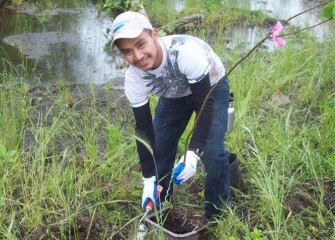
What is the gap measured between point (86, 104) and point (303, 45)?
2.52 m

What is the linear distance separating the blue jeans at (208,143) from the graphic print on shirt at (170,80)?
0.32 feet

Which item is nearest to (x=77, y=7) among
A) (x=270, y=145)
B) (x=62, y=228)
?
(x=270, y=145)

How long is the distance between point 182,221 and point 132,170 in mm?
685

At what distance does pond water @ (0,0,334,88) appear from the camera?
4945 millimetres

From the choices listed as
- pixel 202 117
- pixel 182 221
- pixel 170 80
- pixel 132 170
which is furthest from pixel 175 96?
pixel 132 170

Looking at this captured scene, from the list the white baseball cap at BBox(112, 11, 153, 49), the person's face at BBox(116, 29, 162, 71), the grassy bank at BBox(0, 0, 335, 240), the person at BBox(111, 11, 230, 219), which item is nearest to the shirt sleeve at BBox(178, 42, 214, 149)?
the person at BBox(111, 11, 230, 219)

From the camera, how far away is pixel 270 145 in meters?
3.15

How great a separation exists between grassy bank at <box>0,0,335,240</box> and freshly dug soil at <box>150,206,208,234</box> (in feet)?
A: 0.37

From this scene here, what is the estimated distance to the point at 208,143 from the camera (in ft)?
7.62

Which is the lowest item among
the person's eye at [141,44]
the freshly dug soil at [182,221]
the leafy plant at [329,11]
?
the freshly dug soil at [182,221]

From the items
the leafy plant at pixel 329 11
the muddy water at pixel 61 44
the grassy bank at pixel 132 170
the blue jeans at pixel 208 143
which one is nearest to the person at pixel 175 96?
the blue jeans at pixel 208 143

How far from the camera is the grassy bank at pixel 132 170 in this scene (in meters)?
2.47

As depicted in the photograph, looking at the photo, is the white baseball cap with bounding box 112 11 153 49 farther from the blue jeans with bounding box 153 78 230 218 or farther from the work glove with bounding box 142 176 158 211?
the work glove with bounding box 142 176 158 211

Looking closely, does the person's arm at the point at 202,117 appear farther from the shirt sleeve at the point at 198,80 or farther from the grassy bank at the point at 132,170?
the grassy bank at the point at 132,170
